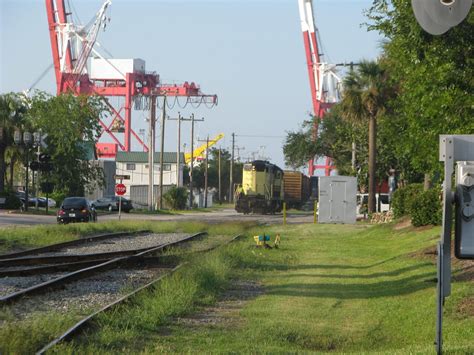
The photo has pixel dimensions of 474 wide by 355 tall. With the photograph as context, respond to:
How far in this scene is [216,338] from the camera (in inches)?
474

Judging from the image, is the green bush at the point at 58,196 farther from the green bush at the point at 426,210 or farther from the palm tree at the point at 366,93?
the green bush at the point at 426,210

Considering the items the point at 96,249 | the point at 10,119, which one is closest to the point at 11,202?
the point at 10,119

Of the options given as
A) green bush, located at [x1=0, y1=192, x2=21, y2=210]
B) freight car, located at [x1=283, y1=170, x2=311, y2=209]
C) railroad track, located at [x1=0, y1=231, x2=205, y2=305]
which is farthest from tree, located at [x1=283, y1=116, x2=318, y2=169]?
railroad track, located at [x1=0, y1=231, x2=205, y2=305]

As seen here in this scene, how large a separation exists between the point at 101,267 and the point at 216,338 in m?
9.59

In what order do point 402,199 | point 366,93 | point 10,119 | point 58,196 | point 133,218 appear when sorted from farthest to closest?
point 58,196 → point 10,119 → point 133,218 → point 366,93 → point 402,199

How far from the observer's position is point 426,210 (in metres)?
35.2

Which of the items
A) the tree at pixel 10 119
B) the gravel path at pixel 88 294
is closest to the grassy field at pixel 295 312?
the gravel path at pixel 88 294

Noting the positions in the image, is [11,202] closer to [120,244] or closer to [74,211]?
[74,211]

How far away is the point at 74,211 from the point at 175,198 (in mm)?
41844

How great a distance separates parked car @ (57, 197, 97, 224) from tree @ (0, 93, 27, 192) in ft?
84.1

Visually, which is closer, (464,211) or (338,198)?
(464,211)

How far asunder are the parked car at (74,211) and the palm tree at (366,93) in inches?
590

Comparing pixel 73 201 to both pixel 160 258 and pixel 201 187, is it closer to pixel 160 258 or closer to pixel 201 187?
pixel 160 258

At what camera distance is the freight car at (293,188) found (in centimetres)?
8406
